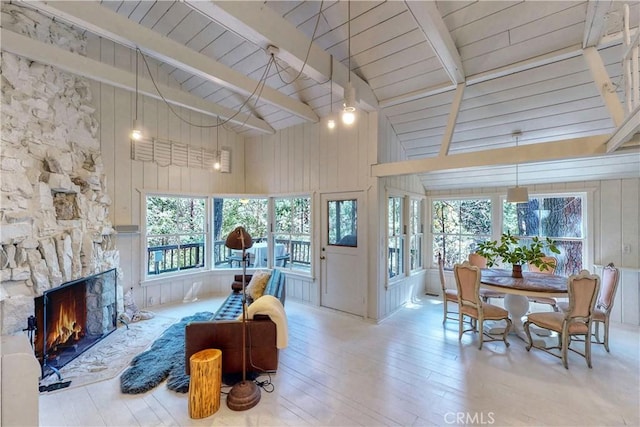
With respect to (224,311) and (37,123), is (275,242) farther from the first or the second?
(37,123)

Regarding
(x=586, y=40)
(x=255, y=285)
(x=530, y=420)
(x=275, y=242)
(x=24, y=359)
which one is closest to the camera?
(x=24, y=359)

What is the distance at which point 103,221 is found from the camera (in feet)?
13.7

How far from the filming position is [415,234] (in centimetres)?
569

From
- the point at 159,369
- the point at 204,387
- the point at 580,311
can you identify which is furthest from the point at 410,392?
the point at 159,369

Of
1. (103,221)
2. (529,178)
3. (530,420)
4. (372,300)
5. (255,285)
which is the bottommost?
(530,420)

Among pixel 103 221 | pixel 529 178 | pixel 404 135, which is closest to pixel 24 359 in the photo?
pixel 103 221

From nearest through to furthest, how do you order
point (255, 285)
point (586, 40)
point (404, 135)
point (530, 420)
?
1. point (530, 420)
2. point (586, 40)
3. point (255, 285)
4. point (404, 135)

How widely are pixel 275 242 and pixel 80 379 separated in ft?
11.4

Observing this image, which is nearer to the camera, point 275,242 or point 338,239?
point 338,239

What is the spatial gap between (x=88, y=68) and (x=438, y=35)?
4.13m

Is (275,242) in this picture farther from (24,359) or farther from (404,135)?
(24,359)

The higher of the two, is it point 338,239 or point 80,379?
point 338,239

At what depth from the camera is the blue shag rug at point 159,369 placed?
2.62 metres

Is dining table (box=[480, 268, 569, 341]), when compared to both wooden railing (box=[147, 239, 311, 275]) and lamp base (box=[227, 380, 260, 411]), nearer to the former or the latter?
wooden railing (box=[147, 239, 311, 275])
